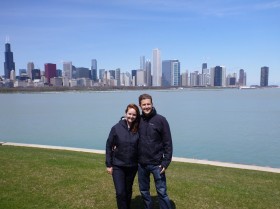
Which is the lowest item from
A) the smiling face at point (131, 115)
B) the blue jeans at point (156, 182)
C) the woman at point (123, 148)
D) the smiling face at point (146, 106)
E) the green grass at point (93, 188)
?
the green grass at point (93, 188)

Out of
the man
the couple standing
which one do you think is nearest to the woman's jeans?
the couple standing

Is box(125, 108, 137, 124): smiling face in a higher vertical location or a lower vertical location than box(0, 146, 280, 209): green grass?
higher

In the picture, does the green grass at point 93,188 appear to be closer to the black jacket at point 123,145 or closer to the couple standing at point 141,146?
the couple standing at point 141,146

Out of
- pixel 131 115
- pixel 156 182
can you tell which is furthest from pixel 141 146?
pixel 156 182

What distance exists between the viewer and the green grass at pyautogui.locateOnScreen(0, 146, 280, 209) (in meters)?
7.02

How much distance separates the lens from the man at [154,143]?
215 inches

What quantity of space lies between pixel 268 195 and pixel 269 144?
20188 millimetres

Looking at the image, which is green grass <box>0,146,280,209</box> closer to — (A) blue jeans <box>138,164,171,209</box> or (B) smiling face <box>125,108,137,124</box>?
(A) blue jeans <box>138,164,171,209</box>

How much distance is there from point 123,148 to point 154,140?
1.78 ft

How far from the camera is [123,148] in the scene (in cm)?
557

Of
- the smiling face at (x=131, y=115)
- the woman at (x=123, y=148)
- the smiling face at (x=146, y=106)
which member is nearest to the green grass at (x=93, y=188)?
the woman at (x=123, y=148)

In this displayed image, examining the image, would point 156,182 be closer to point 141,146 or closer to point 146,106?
point 141,146

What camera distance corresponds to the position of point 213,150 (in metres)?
24.7

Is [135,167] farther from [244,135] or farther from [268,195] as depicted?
[244,135]
